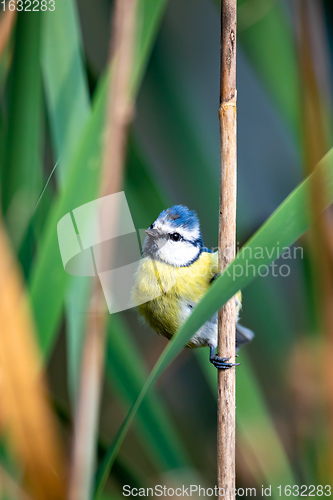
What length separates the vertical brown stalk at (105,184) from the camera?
21.1 inches

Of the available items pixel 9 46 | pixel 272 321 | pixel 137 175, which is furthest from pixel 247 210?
pixel 9 46

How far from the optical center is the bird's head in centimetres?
104

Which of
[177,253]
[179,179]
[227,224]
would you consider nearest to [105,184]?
[227,224]

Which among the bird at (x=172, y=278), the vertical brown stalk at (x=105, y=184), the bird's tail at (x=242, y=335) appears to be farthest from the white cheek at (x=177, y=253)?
the vertical brown stalk at (x=105, y=184)

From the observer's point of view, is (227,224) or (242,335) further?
(242,335)

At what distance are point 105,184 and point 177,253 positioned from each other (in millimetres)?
589

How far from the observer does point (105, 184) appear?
54cm

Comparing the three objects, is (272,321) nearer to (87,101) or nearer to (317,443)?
(317,443)

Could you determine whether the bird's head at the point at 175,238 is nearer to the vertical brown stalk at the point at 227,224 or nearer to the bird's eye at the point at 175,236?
the bird's eye at the point at 175,236

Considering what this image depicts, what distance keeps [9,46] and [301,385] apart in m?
1.23

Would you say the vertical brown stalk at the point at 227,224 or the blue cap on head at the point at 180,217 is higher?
the blue cap on head at the point at 180,217

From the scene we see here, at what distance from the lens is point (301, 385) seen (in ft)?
4.70

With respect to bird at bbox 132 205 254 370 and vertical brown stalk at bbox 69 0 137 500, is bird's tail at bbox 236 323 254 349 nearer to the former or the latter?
bird at bbox 132 205 254 370

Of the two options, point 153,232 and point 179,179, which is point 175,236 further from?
point 179,179
